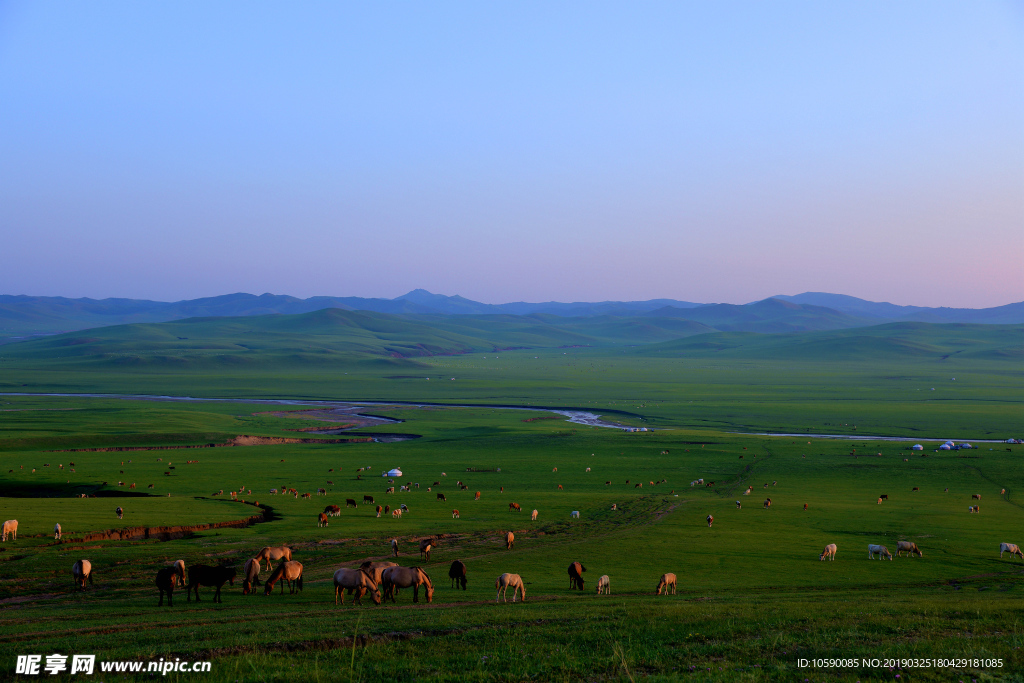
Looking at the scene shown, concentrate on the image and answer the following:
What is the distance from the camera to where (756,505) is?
3528cm

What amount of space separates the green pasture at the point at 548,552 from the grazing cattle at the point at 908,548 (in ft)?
1.36

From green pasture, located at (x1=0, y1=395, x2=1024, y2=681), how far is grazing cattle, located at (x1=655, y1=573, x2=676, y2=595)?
603 mm

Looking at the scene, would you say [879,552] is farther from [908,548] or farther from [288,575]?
[288,575]

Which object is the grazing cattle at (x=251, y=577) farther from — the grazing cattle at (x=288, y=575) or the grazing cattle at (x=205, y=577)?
the grazing cattle at (x=205, y=577)

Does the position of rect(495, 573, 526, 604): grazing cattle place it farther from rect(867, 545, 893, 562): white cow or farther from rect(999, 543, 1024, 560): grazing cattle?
rect(999, 543, 1024, 560): grazing cattle

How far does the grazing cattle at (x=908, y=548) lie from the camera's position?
80.7ft

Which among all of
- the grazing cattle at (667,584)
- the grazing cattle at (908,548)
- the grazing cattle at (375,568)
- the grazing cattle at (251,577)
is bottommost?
the grazing cattle at (908,548)

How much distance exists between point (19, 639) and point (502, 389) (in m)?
104

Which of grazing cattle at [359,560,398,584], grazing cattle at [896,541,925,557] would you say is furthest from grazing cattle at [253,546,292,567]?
grazing cattle at [896,541,925,557]

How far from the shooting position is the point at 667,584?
62.1 feet

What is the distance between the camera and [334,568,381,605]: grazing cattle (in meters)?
16.7

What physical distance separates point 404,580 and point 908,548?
1876cm

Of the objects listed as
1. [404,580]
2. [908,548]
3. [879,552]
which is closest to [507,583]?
[404,580]

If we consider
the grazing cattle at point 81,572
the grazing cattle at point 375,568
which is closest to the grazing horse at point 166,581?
the grazing cattle at point 81,572
